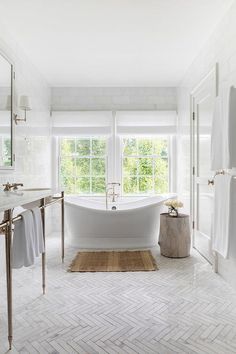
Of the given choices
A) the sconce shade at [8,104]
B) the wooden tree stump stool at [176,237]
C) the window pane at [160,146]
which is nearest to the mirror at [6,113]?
the sconce shade at [8,104]

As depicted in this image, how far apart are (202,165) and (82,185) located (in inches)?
90.0

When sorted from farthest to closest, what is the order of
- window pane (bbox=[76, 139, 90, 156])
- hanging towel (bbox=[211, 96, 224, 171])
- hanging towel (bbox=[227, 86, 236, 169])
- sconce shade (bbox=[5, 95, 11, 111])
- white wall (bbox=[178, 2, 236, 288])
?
1. window pane (bbox=[76, 139, 90, 156])
2. sconce shade (bbox=[5, 95, 11, 111])
3. white wall (bbox=[178, 2, 236, 288])
4. hanging towel (bbox=[211, 96, 224, 171])
5. hanging towel (bbox=[227, 86, 236, 169])

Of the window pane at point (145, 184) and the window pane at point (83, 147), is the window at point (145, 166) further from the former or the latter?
the window pane at point (83, 147)

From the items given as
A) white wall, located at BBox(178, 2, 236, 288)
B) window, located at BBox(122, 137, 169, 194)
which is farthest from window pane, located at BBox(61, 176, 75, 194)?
white wall, located at BBox(178, 2, 236, 288)

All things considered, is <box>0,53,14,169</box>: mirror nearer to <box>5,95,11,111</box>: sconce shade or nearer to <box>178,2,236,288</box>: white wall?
<box>5,95,11,111</box>: sconce shade

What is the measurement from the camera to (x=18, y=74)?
3402 millimetres

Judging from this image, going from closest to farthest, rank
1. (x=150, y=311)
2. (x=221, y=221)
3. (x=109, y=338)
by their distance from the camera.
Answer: (x=109, y=338) → (x=150, y=311) → (x=221, y=221)

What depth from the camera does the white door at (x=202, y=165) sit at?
10.4ft

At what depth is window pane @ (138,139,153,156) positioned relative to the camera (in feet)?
16.5

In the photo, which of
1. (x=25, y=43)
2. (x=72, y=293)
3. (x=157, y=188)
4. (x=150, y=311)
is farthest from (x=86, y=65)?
(x=150, y=311)

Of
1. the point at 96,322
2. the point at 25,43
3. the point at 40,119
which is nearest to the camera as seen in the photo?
the point at 96,322

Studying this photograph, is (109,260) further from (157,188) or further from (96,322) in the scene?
(157,188)

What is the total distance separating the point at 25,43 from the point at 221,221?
2.94 meters

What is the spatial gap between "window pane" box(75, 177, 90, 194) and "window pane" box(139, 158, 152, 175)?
0.96 m
